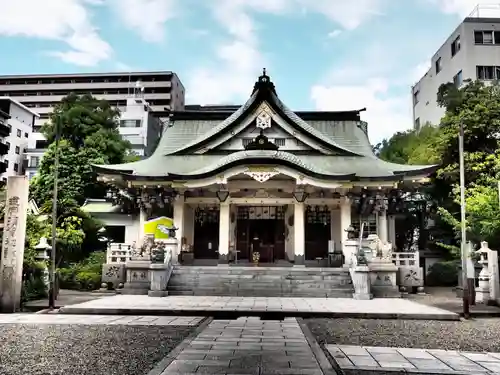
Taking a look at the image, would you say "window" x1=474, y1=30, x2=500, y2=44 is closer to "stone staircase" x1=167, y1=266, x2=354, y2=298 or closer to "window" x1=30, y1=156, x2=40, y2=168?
"stone staircase" x1=167, y1=266, x2=354, y2=298

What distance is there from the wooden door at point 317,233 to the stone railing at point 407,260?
176 inches

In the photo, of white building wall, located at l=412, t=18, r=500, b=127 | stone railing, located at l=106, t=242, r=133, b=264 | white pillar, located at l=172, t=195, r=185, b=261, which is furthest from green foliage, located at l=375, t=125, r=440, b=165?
stone railing, located at l=106, t=242, r=133, b=264

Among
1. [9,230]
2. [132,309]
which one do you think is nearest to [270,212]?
[132,309]

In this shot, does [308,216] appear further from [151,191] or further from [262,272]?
[151,191]

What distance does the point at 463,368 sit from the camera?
6.89 metres

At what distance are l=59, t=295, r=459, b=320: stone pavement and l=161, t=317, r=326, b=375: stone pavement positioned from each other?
2790 mm

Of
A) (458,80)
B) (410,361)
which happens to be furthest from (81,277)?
(458,80)

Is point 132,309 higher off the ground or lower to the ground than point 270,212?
lower

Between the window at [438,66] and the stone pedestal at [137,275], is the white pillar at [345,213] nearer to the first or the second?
the stone pedestal at [137,275]

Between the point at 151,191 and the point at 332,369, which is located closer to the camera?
the point at 332,369

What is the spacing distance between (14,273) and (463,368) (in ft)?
38.3

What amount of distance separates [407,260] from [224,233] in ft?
26.7

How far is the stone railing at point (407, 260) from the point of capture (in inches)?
771

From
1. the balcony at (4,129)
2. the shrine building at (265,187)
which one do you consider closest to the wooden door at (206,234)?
the shrine building at (265,187)
